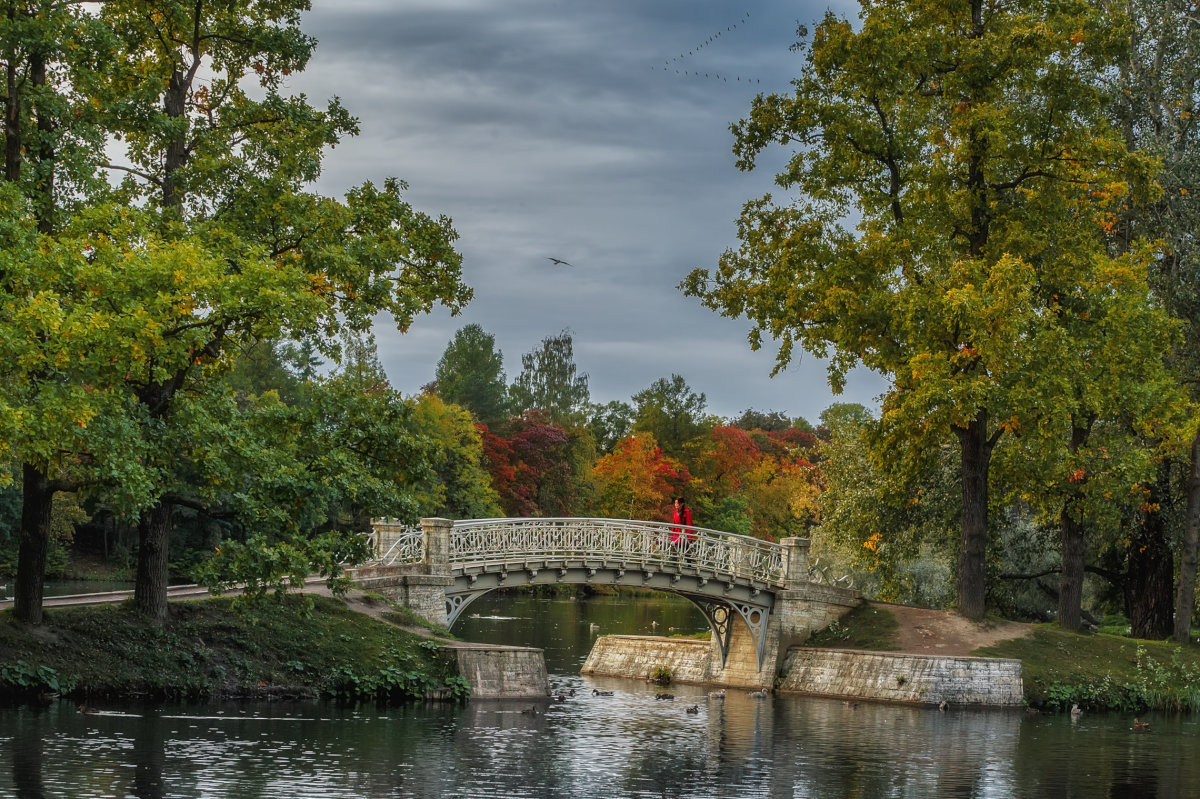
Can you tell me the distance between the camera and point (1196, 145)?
3369 cm

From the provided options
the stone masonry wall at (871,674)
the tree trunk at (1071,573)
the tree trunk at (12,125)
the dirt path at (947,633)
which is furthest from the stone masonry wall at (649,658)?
the tree trunk at (12,125)

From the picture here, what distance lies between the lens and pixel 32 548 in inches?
878

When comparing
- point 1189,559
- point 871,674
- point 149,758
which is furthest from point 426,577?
point 1189,559

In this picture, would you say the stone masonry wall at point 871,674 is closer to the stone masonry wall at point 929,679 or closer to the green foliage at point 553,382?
the stone masonry wall at point 929,679

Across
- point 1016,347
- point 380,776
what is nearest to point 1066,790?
point 380,776

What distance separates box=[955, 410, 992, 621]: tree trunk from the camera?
31.6 meters

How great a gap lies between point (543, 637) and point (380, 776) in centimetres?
2824

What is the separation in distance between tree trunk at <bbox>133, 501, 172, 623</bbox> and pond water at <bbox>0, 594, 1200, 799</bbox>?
8.35 ft

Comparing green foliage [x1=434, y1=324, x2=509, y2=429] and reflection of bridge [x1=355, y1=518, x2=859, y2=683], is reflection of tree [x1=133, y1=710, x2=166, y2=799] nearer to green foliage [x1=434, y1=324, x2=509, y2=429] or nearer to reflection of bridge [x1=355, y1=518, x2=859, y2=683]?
reflection of bridge [x1=355, y1=518, x2=859, y2=683]

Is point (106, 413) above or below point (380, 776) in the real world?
above

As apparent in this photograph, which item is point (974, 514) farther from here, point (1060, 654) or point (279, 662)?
point (279, 662)

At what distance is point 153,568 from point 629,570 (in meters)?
11.5

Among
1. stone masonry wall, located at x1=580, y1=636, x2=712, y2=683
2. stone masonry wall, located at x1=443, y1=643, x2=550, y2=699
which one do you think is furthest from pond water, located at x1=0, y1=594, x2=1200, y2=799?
stone masonry wall, located at x1=580, y1=636, x2=712, y2=683

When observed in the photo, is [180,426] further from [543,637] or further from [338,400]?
[543,637]
